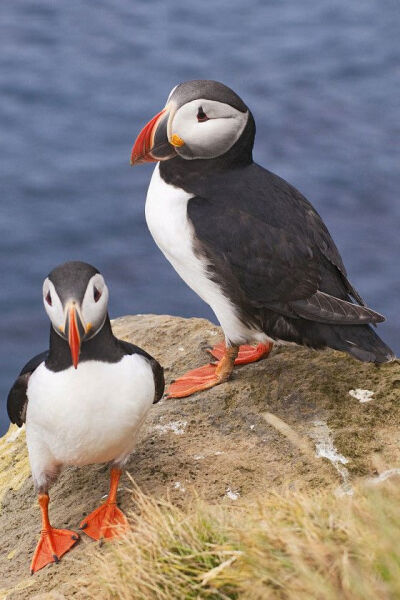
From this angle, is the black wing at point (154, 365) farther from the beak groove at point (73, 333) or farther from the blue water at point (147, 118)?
the blue water at point (147, 118)

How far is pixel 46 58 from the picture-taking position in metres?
11.8

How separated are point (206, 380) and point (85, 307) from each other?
1.53 m

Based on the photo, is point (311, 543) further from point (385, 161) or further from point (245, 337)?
point (385, 161)

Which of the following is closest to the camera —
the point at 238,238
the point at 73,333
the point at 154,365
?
the point at 73,333

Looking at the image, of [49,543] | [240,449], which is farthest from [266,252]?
[49,543]

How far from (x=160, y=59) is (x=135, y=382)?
801 cm

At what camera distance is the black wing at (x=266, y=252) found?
5.10 metres

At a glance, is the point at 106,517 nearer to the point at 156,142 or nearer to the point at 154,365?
the point at 154,365

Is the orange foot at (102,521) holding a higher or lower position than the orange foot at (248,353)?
lower

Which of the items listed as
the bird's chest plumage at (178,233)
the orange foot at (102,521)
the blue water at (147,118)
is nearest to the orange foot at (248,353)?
the bird's chest plumage at (178,233)

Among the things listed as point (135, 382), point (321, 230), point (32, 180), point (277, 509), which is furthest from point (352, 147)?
point (277, 509)

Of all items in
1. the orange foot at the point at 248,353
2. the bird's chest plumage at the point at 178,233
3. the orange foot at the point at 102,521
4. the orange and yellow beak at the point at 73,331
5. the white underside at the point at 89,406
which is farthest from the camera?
the orange foot at the point at 248,353

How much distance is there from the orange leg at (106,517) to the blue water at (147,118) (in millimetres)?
4608

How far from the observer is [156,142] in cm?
536
